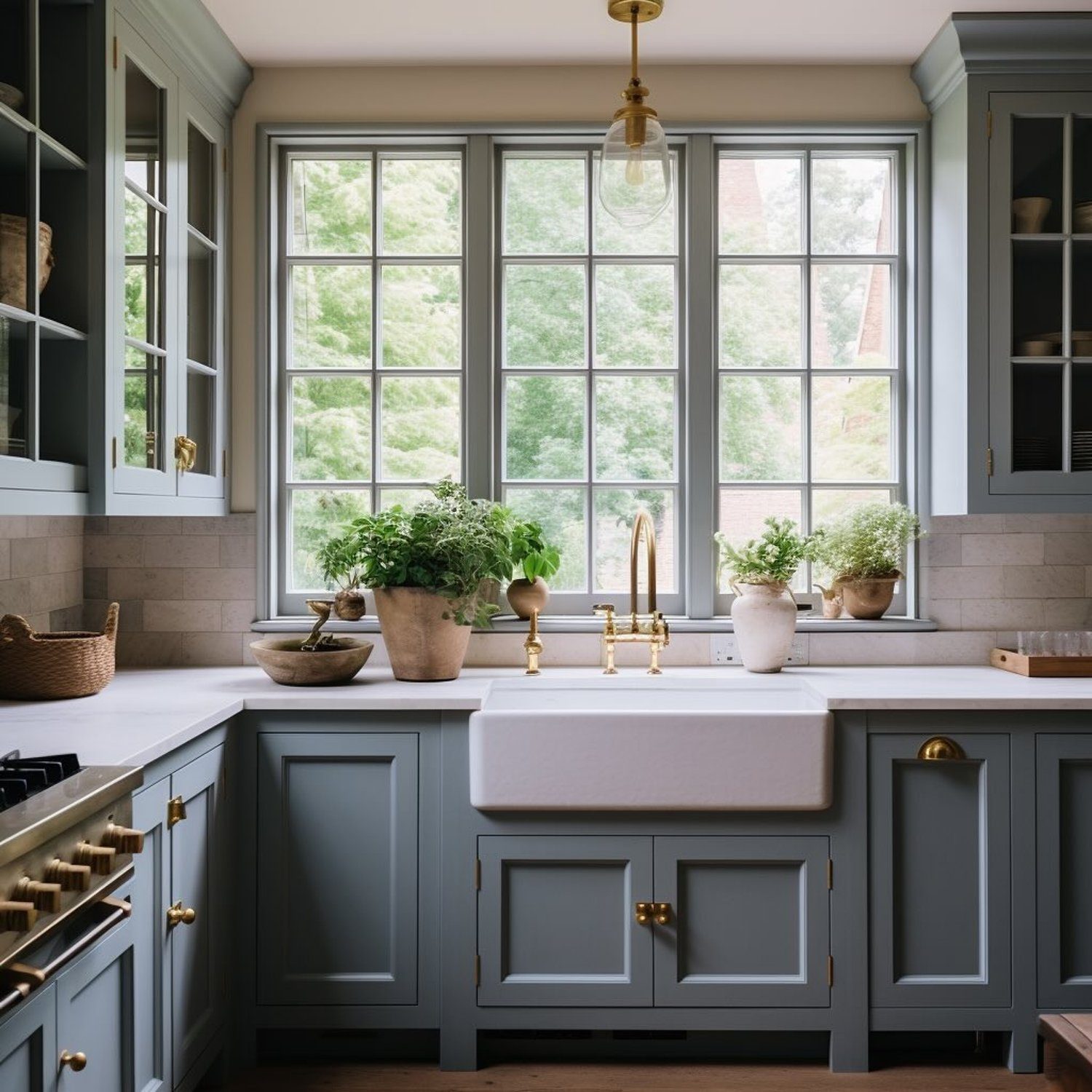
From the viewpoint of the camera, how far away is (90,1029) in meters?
1.77

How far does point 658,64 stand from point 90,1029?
2835 mm

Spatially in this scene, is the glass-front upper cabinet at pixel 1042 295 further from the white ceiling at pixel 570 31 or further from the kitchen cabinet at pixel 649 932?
the kitchen cabinet at pixel 649 932

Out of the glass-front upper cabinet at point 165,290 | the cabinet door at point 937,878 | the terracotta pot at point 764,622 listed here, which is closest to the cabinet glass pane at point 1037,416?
the terracotta pot at point 764,622

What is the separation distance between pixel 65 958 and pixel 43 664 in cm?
108

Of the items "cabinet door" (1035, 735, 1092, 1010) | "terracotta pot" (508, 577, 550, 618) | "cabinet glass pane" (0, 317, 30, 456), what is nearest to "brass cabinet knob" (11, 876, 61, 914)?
"cabinet glass pane" (0, 317, 30, 456)

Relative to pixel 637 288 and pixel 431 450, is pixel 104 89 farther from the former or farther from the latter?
pixel 637 288

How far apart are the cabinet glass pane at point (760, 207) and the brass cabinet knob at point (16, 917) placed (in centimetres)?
263

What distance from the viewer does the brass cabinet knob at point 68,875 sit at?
1.55 meters

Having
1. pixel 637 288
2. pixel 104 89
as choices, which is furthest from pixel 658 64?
pixel 104 89

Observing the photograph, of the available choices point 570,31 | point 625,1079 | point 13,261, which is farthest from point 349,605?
point 570,31

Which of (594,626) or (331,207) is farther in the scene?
(331,207)

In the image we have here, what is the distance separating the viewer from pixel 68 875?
1.57 metres

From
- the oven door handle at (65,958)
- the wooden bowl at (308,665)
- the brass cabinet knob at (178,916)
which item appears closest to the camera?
the oven door handle at (65,958)

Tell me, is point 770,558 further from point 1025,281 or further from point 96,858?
point 96,858
